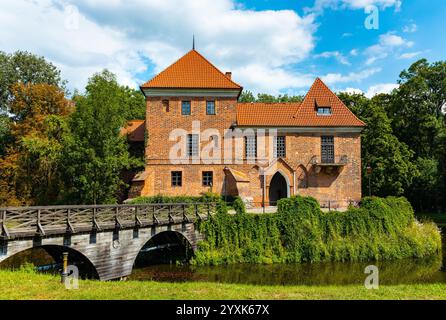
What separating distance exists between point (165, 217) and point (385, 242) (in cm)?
1280

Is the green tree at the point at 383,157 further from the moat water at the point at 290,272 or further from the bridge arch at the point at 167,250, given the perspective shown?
the bridge arch at the point at 167,250

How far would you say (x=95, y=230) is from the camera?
12.0m

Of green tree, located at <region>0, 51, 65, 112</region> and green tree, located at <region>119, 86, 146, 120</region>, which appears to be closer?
green tree, located at <region>0, 51, 65, 112</region>

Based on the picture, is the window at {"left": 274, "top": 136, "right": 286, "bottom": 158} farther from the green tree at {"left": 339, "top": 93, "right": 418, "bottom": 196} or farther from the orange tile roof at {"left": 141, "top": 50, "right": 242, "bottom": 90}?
the green tree at {"left": 339, "top": 93, "right": 418, "bottom": 196}

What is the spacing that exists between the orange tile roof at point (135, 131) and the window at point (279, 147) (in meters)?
Result: 10.5

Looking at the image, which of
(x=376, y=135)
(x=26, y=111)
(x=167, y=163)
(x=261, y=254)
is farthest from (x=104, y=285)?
(x=376, y=135)

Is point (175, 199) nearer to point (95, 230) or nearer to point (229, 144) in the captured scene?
point (229, 144)

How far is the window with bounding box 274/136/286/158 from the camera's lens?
26094mm

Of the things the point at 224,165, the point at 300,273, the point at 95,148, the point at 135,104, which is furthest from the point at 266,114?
the point at 135,104

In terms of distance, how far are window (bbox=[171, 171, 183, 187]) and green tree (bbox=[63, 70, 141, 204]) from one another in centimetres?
379

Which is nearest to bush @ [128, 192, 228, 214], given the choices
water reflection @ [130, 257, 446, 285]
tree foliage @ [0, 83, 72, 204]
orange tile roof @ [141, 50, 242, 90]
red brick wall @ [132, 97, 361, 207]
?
red brick wall @ [132, 97, 361, 207]

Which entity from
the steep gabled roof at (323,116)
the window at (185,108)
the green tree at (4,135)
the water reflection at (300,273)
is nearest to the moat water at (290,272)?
the water reflection at (300,273)

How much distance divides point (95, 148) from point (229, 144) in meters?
9.65

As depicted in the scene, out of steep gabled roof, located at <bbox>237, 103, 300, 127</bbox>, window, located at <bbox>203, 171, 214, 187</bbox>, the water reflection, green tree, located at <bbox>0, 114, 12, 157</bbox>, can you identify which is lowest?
the water reflection
